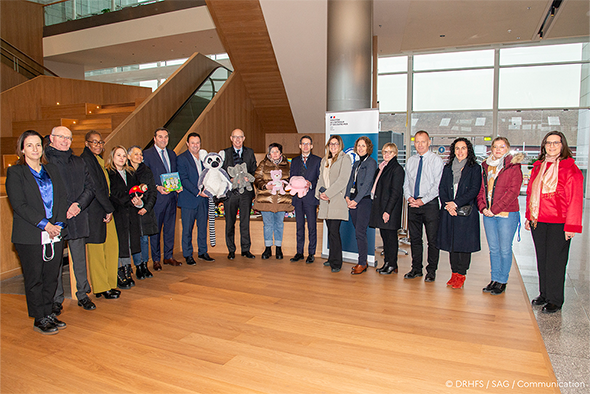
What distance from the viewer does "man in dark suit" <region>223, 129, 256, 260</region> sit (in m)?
5.48

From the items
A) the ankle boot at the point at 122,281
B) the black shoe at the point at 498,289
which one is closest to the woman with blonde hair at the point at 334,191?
the black shoe at the point at 498,289

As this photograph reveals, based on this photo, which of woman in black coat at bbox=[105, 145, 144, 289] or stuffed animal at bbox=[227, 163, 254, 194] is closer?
woman in black coat at bbox=[105, 145, 144, 289]

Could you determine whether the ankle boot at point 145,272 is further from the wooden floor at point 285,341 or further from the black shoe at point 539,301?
the black shoe at point 539,301

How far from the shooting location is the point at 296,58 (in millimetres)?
7902

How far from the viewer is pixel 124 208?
4293mm

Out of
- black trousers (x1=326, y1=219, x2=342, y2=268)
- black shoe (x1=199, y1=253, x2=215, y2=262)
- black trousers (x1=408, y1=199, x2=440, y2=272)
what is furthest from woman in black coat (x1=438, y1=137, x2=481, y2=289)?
black shoe (x1=199, y1=253, x2=215, y2=262)

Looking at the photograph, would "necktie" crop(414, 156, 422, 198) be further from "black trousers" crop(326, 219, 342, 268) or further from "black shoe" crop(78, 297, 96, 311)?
"black shoe" crop(78, 297, 96, 311)

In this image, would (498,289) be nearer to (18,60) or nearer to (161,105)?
(161,105)

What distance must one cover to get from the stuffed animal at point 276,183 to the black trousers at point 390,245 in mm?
1463

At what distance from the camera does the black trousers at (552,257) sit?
357 cm

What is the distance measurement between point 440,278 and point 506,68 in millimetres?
9957

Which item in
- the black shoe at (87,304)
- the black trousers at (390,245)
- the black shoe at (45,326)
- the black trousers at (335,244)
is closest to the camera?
the black shoe at (45,326)

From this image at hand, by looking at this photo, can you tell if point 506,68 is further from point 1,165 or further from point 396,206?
point 1,165

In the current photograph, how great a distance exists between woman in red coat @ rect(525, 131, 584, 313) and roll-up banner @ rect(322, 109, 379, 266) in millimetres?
1932
